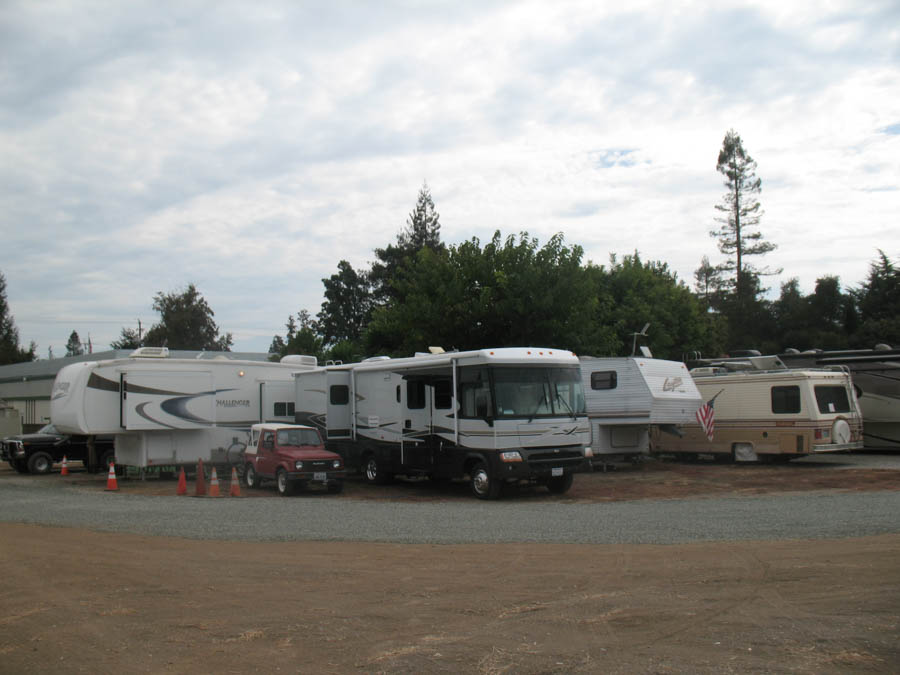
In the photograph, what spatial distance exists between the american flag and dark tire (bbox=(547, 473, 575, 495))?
22.8 feet

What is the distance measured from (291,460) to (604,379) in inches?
327

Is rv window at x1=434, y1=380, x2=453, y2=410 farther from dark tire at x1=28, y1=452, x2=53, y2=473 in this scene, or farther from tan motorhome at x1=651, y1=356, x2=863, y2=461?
dark tire at x1=28, y1=452, x2=53, y2=473

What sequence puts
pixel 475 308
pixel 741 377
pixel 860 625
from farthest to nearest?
pixel 475 308 < pixel 741 377 < pixel 860 625

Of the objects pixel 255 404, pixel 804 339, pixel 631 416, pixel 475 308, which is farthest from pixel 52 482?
pixel 804 339

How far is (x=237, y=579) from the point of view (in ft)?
28.1

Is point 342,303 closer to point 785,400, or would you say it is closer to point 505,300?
point 505,300

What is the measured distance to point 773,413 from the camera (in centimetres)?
2109

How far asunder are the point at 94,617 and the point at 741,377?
59.7ft

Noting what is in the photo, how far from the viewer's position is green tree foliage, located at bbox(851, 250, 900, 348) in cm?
4903

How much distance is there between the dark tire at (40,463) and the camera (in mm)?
25469

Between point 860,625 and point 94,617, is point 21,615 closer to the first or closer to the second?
point 94,617

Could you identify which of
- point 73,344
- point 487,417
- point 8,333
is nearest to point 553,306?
point 487,417

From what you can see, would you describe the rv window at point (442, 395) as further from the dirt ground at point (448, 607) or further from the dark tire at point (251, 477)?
the dirt ground at point (448, 607)

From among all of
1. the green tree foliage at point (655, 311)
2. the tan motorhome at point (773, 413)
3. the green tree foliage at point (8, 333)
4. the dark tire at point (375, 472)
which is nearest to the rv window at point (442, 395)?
the dark tire at point (375, 472)
